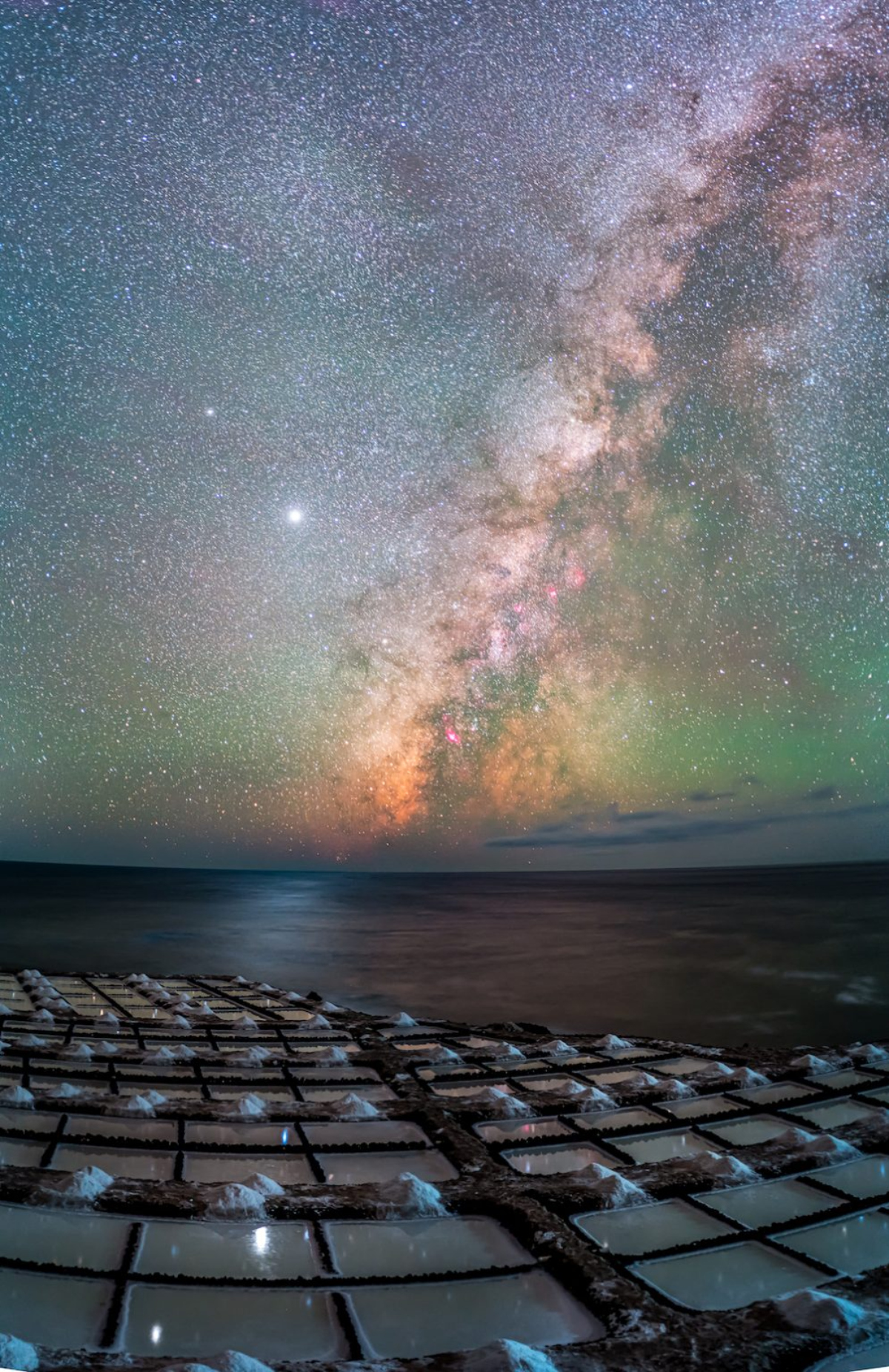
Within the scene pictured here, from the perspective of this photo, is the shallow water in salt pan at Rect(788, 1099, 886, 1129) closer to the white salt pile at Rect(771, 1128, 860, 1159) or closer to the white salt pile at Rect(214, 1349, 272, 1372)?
the white salt pile at Rect(771, 1128, 860, 1159)

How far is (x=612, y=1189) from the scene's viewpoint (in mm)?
3578

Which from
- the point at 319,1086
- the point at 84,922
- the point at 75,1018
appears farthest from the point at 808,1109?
the point at 84,922

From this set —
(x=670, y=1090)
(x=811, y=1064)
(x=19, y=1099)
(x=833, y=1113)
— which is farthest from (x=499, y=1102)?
(x=811, y=1064)

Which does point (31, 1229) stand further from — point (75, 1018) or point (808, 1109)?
point (75, 1018)

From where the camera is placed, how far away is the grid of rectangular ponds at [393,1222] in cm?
264

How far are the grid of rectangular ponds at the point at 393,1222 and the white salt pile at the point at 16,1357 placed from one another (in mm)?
340

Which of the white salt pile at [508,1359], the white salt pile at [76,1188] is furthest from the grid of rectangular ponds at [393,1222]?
the white salt pile at [508,1359]

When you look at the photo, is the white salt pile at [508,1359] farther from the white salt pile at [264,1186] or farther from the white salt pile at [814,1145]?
the white salt pile at [814,1145]

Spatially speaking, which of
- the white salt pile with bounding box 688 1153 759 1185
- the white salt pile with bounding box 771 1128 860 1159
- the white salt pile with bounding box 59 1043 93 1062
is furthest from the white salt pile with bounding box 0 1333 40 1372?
the white salt pile with bounding box 59 1043 93 1062

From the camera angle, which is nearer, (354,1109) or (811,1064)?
(354,1109)

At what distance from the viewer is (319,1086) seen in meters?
5.57

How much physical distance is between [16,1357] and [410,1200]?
1632mm

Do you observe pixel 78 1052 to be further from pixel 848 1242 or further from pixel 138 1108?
pixel 848 1242

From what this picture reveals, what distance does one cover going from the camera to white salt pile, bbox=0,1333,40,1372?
2.11m
